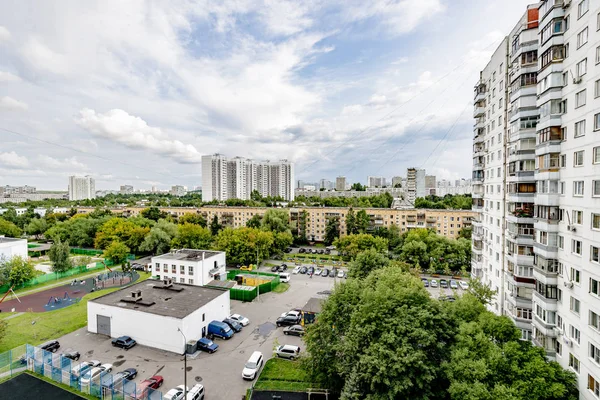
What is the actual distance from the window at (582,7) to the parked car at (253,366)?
24.7 meters

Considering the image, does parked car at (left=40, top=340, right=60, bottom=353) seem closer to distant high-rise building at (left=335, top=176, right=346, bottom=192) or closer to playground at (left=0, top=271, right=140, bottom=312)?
playground at (left=0, top=271, right=140, bottom=312)

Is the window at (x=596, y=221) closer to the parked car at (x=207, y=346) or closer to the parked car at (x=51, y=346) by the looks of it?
the parked car at (x=207, y=346)

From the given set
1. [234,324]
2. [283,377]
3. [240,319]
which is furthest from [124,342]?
[283,377]

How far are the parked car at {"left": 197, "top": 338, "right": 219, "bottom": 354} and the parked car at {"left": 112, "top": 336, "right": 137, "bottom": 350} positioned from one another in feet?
17.1

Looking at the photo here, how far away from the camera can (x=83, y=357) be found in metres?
20.8

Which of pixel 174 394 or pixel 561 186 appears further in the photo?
pixel 174 394

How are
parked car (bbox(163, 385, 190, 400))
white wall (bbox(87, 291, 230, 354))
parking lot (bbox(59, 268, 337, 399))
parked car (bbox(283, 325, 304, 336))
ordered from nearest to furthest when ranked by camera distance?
parked car (bbox(163, 385, 190, 400))
parking lot (bbox(59, 268, 337, 399))
white wall (bbox(87, 291, 230, 354))
parked car (bbox(283, 325, 304, 336))

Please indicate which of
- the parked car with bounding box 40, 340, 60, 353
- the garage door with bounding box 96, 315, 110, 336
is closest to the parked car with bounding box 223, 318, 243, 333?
the garage door with bounding box 96, 315, 110, 336

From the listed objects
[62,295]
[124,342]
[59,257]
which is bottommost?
[62,295]

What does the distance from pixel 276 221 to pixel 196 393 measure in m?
44.2

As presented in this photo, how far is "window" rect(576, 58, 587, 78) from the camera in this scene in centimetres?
1256

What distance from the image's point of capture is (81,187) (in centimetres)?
17312

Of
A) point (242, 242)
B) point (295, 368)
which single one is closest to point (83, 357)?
point (295, 368)

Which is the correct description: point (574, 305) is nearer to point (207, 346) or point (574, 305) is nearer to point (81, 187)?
point (207, 346)
